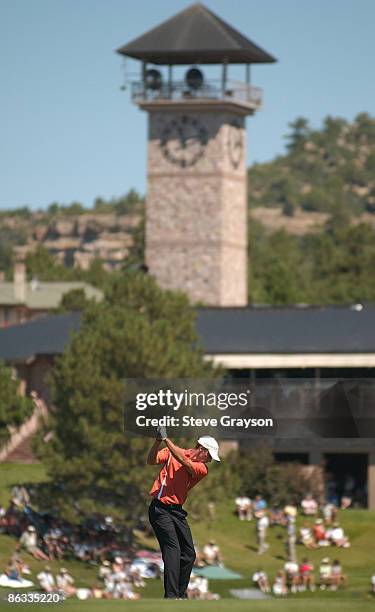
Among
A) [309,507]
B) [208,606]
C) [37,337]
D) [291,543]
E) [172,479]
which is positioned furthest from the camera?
[37,337]

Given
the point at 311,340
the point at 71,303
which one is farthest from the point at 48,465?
the point at 71,303

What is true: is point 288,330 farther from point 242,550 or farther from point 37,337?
point 242,550

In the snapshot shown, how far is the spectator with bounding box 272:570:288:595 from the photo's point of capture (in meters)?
52.2

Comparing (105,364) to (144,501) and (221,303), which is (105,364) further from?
(221,303)

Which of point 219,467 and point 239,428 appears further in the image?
point 219,467

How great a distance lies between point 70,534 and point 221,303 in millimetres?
33260

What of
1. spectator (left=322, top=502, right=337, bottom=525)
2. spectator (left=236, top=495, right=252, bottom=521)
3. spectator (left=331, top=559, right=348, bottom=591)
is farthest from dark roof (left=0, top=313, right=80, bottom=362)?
spectator (left=331, top=559, right=348, bottom=591)

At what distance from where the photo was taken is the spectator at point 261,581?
52628 millimetres

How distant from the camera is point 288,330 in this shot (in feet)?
255

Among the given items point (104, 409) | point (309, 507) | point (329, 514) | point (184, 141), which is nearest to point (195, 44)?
point (184, 141)

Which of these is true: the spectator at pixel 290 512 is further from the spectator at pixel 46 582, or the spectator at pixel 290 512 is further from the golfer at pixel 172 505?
the golfer at pixel 172 505

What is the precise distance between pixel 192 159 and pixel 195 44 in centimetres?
599

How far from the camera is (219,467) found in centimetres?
6131

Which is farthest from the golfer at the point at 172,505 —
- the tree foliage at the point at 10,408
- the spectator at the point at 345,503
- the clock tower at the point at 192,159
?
the clock tower at the point at 192,159
